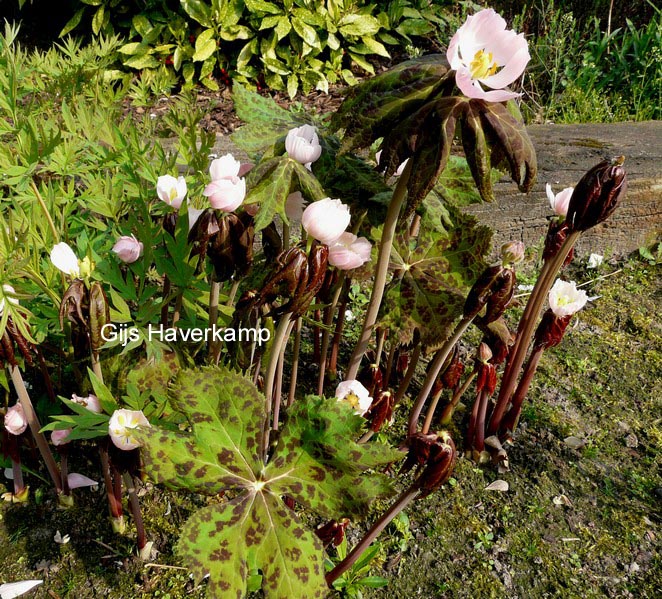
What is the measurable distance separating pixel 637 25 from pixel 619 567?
5446mm

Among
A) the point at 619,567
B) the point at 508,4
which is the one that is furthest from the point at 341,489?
the point at 508,4

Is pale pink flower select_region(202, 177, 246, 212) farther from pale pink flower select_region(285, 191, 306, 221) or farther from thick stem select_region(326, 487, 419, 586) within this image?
thick stem select_region(326, 487, 419, 586)

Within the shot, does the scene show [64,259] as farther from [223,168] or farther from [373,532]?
[373,532]

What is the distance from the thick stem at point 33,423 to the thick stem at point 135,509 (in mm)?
217

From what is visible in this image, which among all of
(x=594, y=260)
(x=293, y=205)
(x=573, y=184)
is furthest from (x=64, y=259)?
(x=594, y=260)

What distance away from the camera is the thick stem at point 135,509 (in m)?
1.36

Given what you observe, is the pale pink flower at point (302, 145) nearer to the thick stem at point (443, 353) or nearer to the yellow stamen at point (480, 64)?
the yellow stamen at point (480, 64)

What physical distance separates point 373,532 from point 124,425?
1.77 feet

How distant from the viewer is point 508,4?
5.50m

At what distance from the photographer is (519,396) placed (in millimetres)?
1830

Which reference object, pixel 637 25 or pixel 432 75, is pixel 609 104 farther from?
pixel 432 75

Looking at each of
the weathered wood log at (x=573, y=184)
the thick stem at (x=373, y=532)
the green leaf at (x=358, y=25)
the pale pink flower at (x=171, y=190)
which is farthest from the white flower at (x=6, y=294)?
the green leaf at (x=358, y=25)

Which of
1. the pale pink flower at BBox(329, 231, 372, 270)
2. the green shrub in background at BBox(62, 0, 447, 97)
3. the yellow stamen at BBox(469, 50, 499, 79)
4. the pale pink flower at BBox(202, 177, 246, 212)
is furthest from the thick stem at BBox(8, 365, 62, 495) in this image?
the green shrub in background at BBox(62, 0, 447, 97)

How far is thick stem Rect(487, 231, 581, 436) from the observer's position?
1.48 meters
